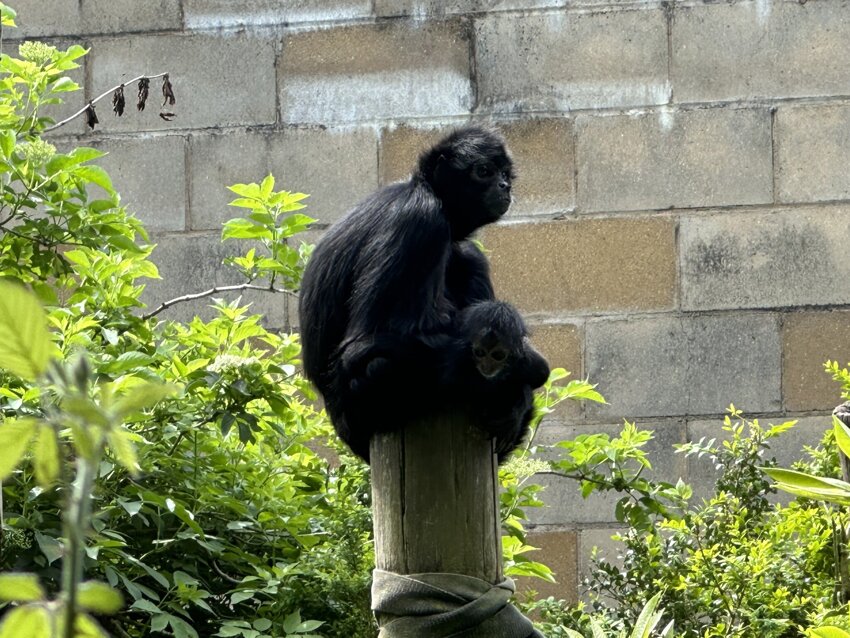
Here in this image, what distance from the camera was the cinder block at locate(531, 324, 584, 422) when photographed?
6.48m

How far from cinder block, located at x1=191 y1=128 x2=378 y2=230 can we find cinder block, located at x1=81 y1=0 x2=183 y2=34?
0.66m

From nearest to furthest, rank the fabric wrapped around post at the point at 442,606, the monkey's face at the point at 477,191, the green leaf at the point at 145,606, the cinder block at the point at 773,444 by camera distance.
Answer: the fabric wrapped around post at the point at 442,606 < the green leaf at the point at 145,606 < the monkey's face at the point at 477,191 < the cinder block at the point at 773,444

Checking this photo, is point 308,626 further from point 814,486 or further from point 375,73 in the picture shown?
point 375,73

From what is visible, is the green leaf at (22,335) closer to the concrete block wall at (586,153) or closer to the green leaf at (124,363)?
the green leaf at (124,363)

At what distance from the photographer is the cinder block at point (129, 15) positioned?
6.73 meters

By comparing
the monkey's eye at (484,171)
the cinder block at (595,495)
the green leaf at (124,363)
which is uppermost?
the monkey's eye at (484,171)

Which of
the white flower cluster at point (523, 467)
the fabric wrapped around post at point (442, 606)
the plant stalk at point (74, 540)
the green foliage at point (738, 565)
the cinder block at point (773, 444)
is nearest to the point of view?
the plant stalk at point (74, 540)

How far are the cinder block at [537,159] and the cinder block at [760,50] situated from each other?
671 millimetres

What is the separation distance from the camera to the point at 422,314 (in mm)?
3619

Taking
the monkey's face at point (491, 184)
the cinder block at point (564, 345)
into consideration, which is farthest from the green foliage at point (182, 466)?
the cinder block at point (564, 345)

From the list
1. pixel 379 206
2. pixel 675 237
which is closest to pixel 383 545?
pixel 379 206

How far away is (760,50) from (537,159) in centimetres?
129

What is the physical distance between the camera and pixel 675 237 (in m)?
6.50

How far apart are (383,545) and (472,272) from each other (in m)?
1.35
